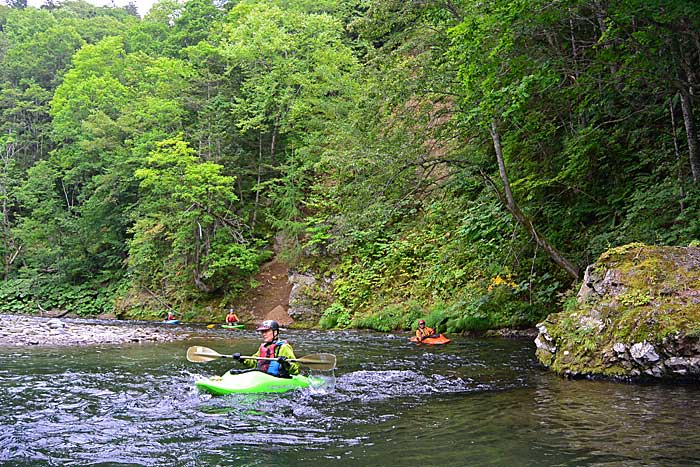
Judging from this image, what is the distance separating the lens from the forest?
985 cm

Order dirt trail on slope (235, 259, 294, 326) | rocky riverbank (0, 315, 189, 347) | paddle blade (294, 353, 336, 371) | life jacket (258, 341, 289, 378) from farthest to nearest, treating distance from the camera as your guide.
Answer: dirt trail on slope (235, 259, 294, 326) < rocky riverbank (0, 315, 189, 347) < paddle blade (294, 353, 336, 371) < life jacket (258, 341, 289, 378)

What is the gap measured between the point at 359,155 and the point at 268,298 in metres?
11.7

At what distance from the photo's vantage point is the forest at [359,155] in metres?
9.85

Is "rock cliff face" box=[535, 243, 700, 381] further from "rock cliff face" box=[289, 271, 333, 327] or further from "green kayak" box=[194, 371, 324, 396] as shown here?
"rock cliff face" box=[289, 271, 333, 327]

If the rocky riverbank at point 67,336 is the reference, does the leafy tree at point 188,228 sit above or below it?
above

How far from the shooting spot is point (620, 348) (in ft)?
24.1

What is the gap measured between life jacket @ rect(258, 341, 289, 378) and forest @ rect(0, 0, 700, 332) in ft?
15.6

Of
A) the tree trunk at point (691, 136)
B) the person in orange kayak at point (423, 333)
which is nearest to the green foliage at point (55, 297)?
the person in orange kayak at point (423, 333)

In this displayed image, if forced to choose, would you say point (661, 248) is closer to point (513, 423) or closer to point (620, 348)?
point (620, 348)

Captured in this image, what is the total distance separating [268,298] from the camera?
22609mm

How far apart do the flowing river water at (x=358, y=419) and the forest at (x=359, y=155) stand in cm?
419

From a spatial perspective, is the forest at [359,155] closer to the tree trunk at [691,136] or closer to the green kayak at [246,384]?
the tree trunk at [691,136]

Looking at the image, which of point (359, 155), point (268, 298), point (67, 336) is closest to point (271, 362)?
point (359, 155)

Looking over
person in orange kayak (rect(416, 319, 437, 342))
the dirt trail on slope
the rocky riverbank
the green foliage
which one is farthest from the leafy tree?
person in orange kayak (rect(416, 319, 437, 342))
